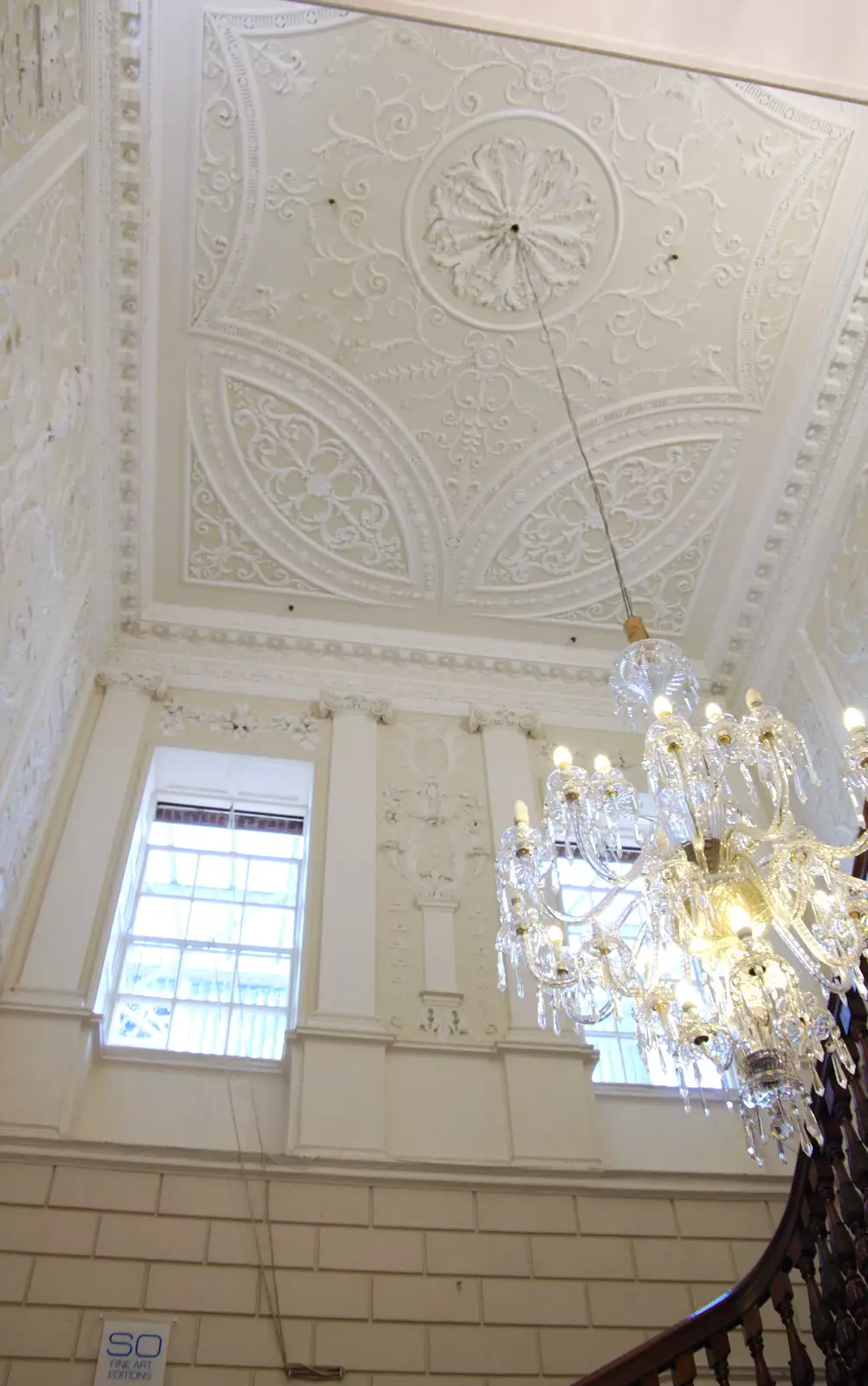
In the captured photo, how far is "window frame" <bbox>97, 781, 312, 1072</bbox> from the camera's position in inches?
228

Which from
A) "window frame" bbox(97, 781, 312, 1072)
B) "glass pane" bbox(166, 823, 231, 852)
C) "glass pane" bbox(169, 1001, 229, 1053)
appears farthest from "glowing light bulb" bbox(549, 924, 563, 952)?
"glass pane" bbox(166, 823, 231, 852)

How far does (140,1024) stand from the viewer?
20.1ft

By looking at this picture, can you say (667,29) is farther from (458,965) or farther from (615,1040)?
(615,1040)

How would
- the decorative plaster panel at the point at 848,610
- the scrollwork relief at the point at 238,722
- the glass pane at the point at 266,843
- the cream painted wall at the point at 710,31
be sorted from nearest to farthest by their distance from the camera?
the cream painted wall at the point at 710,31 < the decorative plaster panel at the point at 848,610 < the glass pane at the point at 266,843 < the scrollwork relief at the point at 238,722

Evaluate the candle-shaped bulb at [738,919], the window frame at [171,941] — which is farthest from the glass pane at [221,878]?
the candle-shaped bulb at [738,919]

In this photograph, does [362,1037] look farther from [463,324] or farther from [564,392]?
[463,324]

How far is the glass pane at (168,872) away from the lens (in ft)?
22.5

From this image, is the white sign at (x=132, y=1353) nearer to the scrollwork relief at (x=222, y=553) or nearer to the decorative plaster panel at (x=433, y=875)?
the decorative plaster panel at (x=433, y=875)

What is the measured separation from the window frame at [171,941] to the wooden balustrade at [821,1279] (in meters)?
2.65

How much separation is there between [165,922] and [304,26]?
543 centimetres

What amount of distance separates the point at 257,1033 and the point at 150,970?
779mm

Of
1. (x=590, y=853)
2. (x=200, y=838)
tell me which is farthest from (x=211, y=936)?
(x=590, y=853)

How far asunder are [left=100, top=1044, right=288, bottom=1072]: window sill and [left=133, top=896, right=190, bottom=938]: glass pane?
90 centimetres

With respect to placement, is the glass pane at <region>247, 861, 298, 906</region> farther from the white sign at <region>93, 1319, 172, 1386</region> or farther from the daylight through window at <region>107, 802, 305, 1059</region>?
the white sign at <region>93, 1319, 172, 1386</region>
